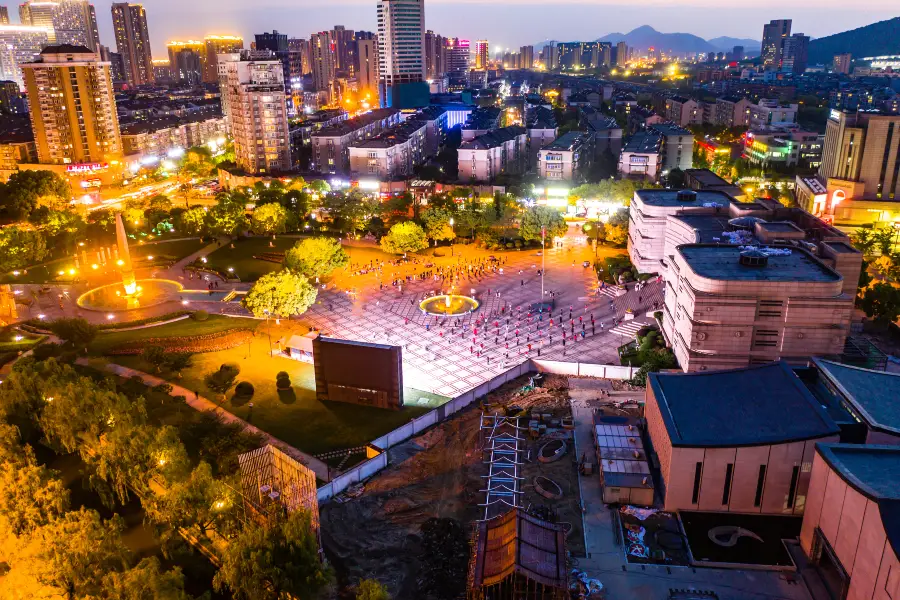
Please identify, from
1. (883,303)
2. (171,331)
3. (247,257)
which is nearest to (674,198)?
(883,303)

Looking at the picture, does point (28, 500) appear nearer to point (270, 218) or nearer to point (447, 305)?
point (447, 305)

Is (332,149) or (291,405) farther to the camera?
(332,149)

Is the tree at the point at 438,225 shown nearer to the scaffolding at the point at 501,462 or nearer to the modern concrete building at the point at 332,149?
the scaffolding at the point at 501,462

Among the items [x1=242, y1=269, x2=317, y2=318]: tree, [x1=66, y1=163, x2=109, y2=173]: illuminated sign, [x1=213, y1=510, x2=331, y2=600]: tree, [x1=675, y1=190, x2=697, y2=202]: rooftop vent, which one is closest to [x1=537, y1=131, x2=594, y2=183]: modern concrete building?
[x1=675, y1=190, x2=697, y2=202]: rooftop vent

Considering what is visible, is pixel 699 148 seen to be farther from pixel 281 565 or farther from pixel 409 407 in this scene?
pixel 281 565

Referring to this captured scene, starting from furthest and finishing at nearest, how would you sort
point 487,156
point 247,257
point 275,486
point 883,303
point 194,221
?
point 487,156 < point 194,221 < point 247,257 < point 883,303 < point 275,486

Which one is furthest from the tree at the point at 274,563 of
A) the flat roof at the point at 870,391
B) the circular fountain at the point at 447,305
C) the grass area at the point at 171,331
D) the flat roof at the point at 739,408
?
the circular fountain at the point at 447,305

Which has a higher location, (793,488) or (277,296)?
(277,296)
